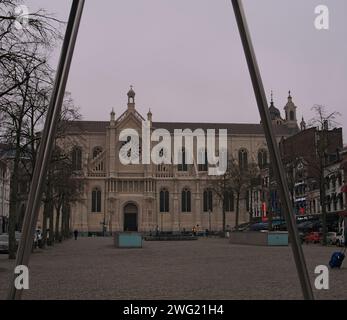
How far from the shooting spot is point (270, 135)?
5840mm

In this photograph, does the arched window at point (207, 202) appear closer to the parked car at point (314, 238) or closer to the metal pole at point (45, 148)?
the parked car at point (314, 238)

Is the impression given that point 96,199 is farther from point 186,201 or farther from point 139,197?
point 186,201

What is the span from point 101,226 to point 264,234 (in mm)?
56637

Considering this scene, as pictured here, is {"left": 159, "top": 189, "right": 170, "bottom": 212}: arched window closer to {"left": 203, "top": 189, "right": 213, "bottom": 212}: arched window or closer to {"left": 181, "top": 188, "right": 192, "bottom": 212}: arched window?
{"left": 181, "top": 188, "right": 192, "bottom": 212}: arched window

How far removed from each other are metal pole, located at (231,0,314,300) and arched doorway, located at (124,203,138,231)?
90437 mm

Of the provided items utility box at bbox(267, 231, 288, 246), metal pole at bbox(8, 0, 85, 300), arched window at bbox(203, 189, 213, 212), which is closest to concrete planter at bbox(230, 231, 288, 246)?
utility box at bbox(267, 231, 288, 246)

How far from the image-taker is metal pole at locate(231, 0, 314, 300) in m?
5.77

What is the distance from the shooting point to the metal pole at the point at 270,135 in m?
5.77

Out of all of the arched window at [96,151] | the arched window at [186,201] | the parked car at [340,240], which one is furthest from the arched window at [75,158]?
the arched window at [186,201]

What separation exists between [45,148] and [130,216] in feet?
299

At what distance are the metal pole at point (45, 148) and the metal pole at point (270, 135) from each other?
1.71 m

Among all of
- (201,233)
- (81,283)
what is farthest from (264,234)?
(201,233)
